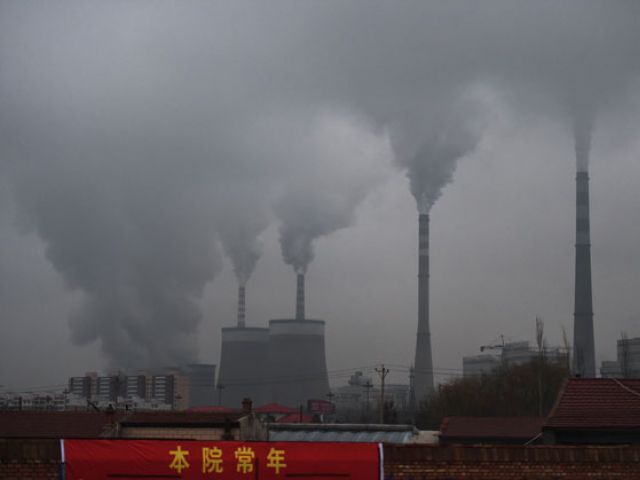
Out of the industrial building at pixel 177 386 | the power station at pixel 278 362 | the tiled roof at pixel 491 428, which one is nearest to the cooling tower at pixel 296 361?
the power station at pixel 278 362

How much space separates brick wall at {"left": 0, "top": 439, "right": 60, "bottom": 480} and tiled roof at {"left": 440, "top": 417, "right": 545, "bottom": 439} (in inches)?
857

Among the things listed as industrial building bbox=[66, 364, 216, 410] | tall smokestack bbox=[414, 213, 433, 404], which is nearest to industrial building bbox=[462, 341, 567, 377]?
tall smokestack bbox=[414, 213, 433, 404]

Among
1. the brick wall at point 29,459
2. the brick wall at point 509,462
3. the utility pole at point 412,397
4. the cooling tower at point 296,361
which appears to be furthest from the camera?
the cooling tower at point 296,361

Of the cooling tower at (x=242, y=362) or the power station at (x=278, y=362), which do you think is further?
the cooling tower at (x=242, y=362)

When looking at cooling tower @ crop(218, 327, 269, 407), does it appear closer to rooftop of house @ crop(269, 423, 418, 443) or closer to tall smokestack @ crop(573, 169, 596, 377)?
tall smokestack @ crop(573, 169, 596, 377)

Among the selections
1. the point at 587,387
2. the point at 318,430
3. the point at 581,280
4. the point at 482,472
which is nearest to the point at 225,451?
the point at 482,472

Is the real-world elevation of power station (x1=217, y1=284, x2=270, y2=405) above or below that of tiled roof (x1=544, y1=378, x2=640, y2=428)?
above

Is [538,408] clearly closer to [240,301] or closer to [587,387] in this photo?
[587,387]

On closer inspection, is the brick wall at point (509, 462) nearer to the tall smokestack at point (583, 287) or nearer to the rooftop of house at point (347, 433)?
the rooftop of house at point (347, 433)

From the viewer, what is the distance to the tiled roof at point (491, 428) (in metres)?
30.8

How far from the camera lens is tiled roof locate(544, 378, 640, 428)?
19.1m

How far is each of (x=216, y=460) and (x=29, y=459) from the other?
1.96 metres

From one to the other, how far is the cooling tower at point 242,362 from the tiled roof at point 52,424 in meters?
57.2

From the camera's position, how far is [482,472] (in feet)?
37.8
